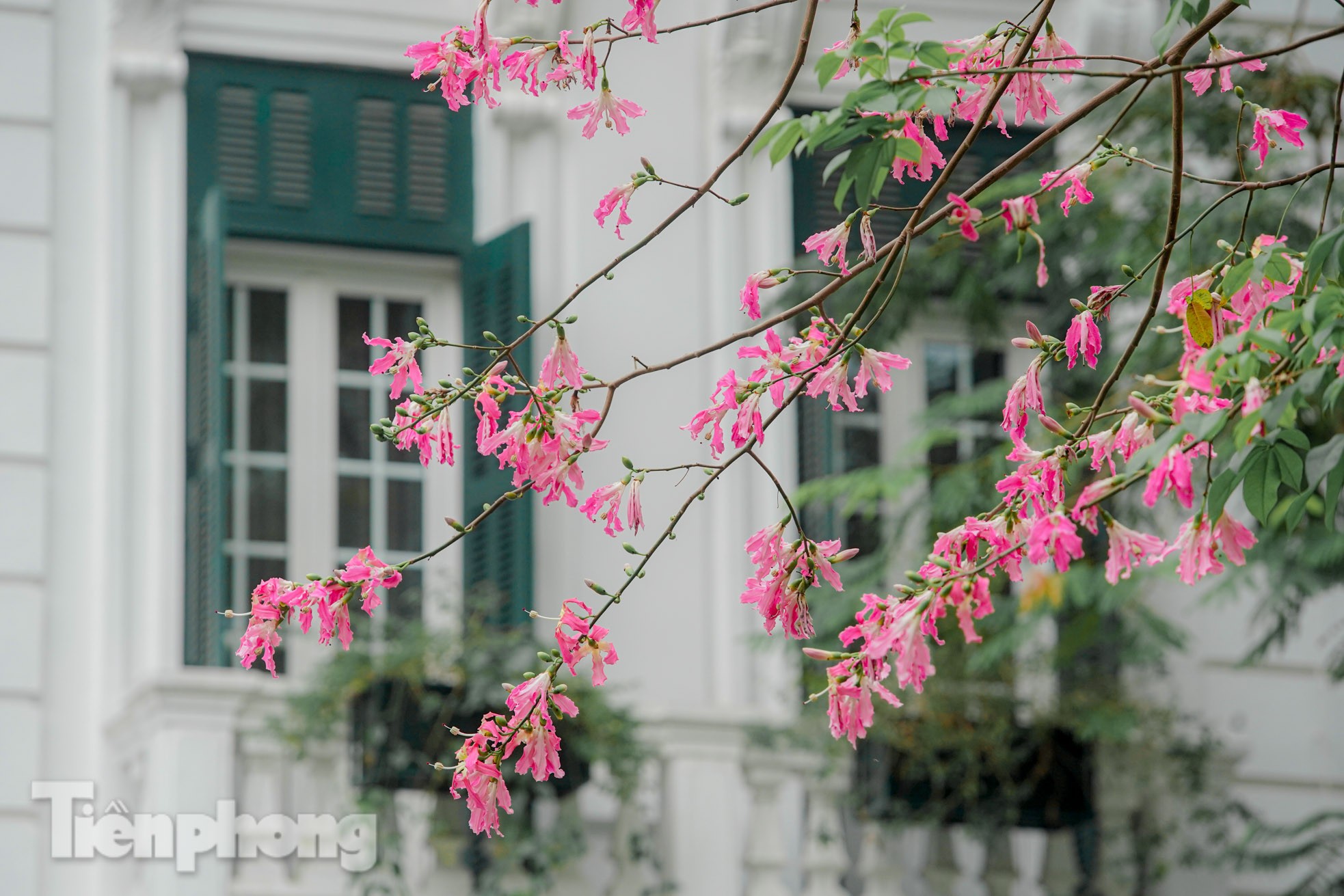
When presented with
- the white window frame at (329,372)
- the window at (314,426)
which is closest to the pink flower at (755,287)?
the white window frame at (329,372)

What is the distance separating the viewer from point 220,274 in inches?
250

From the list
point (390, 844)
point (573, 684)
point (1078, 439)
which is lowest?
point (390, 844)

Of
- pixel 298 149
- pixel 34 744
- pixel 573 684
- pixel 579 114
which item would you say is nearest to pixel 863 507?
pixel 573 684

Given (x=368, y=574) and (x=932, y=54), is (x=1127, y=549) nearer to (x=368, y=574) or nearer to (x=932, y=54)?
(x=932, y=54)

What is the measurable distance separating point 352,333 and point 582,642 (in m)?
4.39

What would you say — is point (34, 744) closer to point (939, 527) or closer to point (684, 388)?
point (684, 388)

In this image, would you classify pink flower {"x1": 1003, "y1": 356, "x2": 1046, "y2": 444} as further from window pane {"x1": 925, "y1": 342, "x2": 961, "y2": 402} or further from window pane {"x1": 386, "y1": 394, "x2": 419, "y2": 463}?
window pane {"x1": 925, "y1": 342, "x2": 961, "y2": 402}

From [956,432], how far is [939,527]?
1.00ft

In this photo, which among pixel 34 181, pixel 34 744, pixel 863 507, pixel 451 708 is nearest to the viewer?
pixel 451 708

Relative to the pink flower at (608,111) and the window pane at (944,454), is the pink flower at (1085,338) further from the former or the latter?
the window pane at (944,454)

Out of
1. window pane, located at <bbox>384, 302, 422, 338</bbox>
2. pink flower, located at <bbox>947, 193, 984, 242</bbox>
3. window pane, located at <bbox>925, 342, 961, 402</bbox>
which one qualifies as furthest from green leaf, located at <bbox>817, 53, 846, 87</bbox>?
window pane, located at <bbox>925, 342, 961, 402</bbox>

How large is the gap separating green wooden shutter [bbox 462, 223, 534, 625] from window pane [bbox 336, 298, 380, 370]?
35 cm

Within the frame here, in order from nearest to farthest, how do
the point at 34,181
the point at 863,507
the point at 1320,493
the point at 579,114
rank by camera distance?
the point at 579,114, the point at 1320,493, the point at 34,181, the point at 863,507

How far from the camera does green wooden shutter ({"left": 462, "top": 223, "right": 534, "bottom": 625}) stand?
666cm
